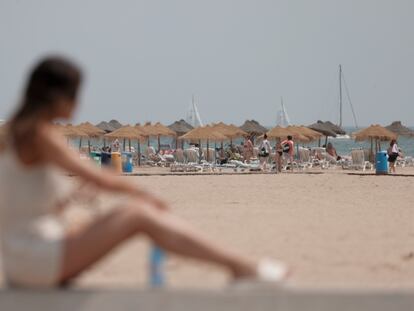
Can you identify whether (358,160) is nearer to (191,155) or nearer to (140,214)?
(191,155)

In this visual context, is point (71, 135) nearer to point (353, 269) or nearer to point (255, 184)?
point (255, 184)

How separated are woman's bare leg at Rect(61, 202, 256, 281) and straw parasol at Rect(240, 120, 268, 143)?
121 feet

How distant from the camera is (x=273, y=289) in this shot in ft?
10.6

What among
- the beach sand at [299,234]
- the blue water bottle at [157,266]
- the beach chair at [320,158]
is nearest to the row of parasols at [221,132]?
the beach chair at [320,158]

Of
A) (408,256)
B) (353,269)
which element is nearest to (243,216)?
(408,256)

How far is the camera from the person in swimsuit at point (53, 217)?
10.7 ft

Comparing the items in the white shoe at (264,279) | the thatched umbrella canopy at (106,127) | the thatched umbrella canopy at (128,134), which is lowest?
the white shoe at (264,279)

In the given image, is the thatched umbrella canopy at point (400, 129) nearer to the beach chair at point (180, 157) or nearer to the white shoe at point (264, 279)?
the beach chair at point (180, 157)

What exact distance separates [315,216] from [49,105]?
7.59 meters

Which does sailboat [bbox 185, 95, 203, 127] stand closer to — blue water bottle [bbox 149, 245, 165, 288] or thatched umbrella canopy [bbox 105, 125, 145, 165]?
thatched umbrella canopy [bbox 105, 125, 145, 165]

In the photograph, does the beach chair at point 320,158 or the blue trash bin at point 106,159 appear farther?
the beach chair at point 320,158

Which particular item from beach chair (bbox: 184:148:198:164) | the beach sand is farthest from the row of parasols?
the beach sand

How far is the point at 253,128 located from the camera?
134 ft

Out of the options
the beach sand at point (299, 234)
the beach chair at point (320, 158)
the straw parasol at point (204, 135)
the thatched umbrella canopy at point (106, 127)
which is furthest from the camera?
the thatched umbrella canopy at point (106, 127)
